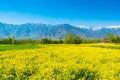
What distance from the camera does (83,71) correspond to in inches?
500

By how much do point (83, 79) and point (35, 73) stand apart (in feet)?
9.15

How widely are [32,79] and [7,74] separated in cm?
156

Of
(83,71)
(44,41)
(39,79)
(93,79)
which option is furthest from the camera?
(44,41)

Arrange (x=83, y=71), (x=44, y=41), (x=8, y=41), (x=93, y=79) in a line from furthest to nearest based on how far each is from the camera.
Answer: (x=44, y=41)
(x=8, y=41)
(x=83, y=71)
(x=93, y=79)

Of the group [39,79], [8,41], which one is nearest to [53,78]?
[39,79]

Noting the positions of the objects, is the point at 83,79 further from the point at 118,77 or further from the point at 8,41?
the point at 8,41

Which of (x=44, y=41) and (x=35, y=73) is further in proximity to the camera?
(x=44, y=41)

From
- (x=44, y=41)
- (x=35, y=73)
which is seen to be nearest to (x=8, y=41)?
(x=44, y=41)

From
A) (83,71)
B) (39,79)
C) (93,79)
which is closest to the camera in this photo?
(39,79)

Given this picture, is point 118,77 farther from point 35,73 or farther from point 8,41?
point 8,41

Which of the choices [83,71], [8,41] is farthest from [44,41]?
[83,71]

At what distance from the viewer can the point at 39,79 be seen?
432 inches

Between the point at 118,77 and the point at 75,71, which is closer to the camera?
the point at 118,77

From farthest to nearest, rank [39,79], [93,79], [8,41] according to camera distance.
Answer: [8,41], [93,79], [39,79]
